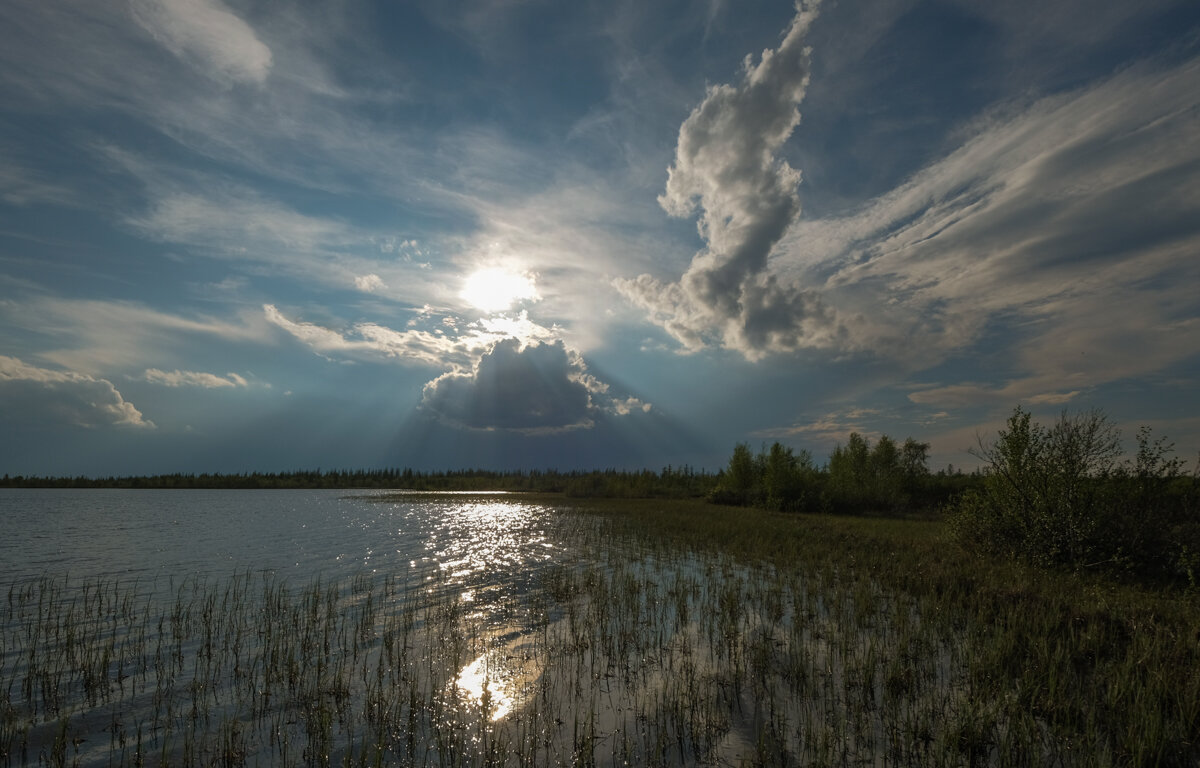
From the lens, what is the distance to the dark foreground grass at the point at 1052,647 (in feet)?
22.1

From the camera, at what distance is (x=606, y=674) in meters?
9.20

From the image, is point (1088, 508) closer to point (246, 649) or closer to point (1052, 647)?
point (1052, 647)

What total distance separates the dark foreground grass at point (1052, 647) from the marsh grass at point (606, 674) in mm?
64

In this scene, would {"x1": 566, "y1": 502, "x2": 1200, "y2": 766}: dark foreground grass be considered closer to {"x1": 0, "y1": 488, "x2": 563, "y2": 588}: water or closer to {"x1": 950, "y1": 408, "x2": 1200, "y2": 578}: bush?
{"x1": 950, "y1": 408, "x2": 1200, "y2": 578}: bush

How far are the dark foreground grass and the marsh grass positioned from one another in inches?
2.5

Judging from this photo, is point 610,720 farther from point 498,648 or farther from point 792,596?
point 792,596

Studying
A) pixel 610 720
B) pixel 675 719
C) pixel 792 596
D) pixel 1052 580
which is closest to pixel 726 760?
pixel 675 719

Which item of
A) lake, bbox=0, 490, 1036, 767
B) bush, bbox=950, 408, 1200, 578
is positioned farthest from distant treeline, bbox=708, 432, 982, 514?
lake, bbox=0, 490, 1036, 767

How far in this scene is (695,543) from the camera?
86.1 ft

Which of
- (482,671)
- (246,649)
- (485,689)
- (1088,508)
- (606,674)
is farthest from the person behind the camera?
(1088,508)

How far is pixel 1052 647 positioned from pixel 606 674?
29.4 feet

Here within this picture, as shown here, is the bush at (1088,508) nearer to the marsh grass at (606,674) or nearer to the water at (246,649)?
the marsh grass at (606,674)

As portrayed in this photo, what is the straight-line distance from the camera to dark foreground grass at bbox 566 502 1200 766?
6.74 meters

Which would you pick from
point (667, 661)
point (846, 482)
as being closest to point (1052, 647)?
point (667, 661)
